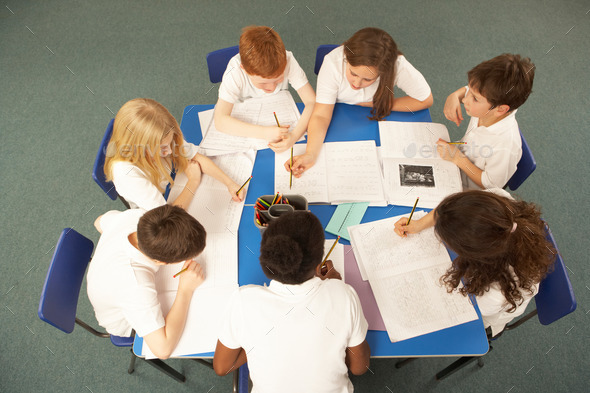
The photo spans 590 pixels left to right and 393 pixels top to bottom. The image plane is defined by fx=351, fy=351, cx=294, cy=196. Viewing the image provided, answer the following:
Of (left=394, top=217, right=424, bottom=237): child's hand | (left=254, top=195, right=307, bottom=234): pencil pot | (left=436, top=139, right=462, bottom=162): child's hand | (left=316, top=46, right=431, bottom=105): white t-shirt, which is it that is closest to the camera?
(left=254, top=195, right=307, bottom=234): pencil pot

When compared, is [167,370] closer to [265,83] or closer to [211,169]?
[211,169]

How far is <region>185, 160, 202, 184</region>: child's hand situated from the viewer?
145 cm

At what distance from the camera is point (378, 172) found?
145 cm

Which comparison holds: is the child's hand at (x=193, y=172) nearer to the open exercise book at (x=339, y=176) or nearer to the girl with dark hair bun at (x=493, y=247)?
the open exercise book at (x=339, y=176)

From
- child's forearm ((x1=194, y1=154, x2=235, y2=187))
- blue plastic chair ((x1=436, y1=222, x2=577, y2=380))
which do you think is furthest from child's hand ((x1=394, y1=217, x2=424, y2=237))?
child's forearm ((x1=194, y1=154, x2=235, y2=187))

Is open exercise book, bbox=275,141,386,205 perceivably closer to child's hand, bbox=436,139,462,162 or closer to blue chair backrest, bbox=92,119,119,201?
child's hand, bbox=436,139,462,162

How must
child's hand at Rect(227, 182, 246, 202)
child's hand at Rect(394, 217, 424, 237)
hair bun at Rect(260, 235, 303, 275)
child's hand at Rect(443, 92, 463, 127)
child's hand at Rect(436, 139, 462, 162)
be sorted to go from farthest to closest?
child's hand at Rect(443, 92, 463, 127) < child's hand at Rect(436, 139, 462, 162) < child's hand at Rect(227, 182, 246, 202) < child's hand at Rect(394, 217, 424, 237) < hair bun at Rect(260, 235, 303, 275)

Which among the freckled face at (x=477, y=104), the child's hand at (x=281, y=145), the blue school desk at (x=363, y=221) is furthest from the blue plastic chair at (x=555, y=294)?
the child's hand at (x=281, y=145)

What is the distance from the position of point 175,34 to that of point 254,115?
1931mm

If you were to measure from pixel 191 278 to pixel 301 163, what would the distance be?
24.5 inches

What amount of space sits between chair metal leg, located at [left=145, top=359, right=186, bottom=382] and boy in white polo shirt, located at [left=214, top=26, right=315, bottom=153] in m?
1.05

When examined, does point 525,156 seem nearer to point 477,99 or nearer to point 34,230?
point 477,99

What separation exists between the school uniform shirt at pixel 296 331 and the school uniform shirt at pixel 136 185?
23.0 inches

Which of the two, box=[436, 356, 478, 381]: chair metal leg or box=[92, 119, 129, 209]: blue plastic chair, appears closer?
box=[92, 119, 129, 209]: blue plastic chair
